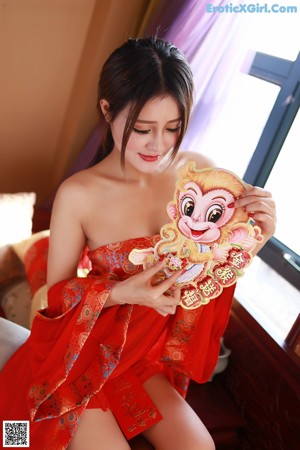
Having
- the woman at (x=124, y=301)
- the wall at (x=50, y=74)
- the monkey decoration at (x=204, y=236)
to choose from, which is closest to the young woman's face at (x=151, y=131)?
the woman at (x=124, y=301)

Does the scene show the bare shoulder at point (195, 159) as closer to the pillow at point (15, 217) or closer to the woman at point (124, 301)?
the woman at point (124, 301)

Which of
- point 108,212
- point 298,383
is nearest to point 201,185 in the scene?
point 108,212

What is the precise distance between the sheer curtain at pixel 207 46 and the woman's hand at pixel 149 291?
901 millimetres

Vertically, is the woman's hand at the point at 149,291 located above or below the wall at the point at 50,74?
below

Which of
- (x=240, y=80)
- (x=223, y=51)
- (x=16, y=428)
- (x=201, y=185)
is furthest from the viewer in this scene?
(x=240, y=80)

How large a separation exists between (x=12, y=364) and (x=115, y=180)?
0.68 metres

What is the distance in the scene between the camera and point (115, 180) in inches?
54.1

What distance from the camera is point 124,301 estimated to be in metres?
1.18

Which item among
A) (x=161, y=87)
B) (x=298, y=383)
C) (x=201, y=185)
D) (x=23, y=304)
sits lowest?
(x=23, y=304)

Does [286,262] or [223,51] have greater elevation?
[223,51]

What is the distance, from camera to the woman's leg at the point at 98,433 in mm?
1178

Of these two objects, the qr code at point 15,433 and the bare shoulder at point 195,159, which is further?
the bare shoulder at point 195,159

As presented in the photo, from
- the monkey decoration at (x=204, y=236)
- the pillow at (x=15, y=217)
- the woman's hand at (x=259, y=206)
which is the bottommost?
the pillow at (x=15, y=217)

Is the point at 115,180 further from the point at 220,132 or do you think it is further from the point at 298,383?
the point at 298,383
